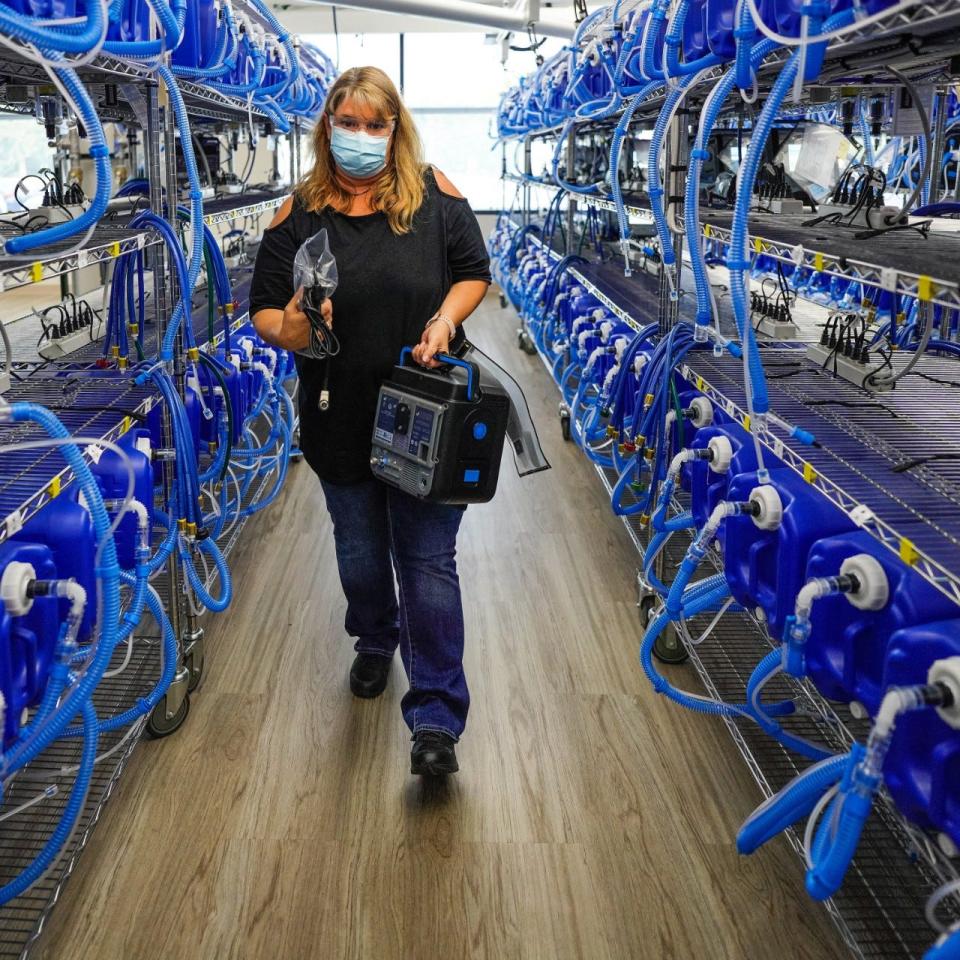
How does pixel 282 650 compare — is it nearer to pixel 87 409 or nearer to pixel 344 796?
pixel 344 796

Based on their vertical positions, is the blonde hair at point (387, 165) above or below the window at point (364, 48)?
below

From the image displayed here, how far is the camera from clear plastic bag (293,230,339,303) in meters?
2.05

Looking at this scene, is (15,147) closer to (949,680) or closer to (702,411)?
(702,411)

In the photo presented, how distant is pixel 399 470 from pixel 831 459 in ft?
2.89

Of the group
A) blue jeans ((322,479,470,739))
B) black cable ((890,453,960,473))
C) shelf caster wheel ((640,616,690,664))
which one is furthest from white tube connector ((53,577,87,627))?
shelf caster wheel ((640,616,690,664))

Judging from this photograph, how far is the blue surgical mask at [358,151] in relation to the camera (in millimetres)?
2213

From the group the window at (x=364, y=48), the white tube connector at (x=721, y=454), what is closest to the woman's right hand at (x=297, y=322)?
the white tube connector at (x=721, y=454)

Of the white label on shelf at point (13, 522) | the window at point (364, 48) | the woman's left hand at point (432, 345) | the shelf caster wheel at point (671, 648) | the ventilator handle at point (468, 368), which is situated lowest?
the shelf caster wheel at point (671, 648)

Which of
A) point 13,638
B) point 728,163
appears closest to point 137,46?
point 13,638

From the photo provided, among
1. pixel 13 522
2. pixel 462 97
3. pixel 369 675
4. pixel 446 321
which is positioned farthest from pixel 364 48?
pixel 13 522

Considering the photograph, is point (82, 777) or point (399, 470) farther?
point (399, 470)

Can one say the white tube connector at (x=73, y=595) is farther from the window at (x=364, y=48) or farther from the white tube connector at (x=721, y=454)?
the window at (x=364, y=48)

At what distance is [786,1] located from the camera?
1.84 m

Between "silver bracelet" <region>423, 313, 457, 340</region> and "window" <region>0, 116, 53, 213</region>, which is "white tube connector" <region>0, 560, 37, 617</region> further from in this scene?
"window" <region>0, 116, 53, 213</region>
